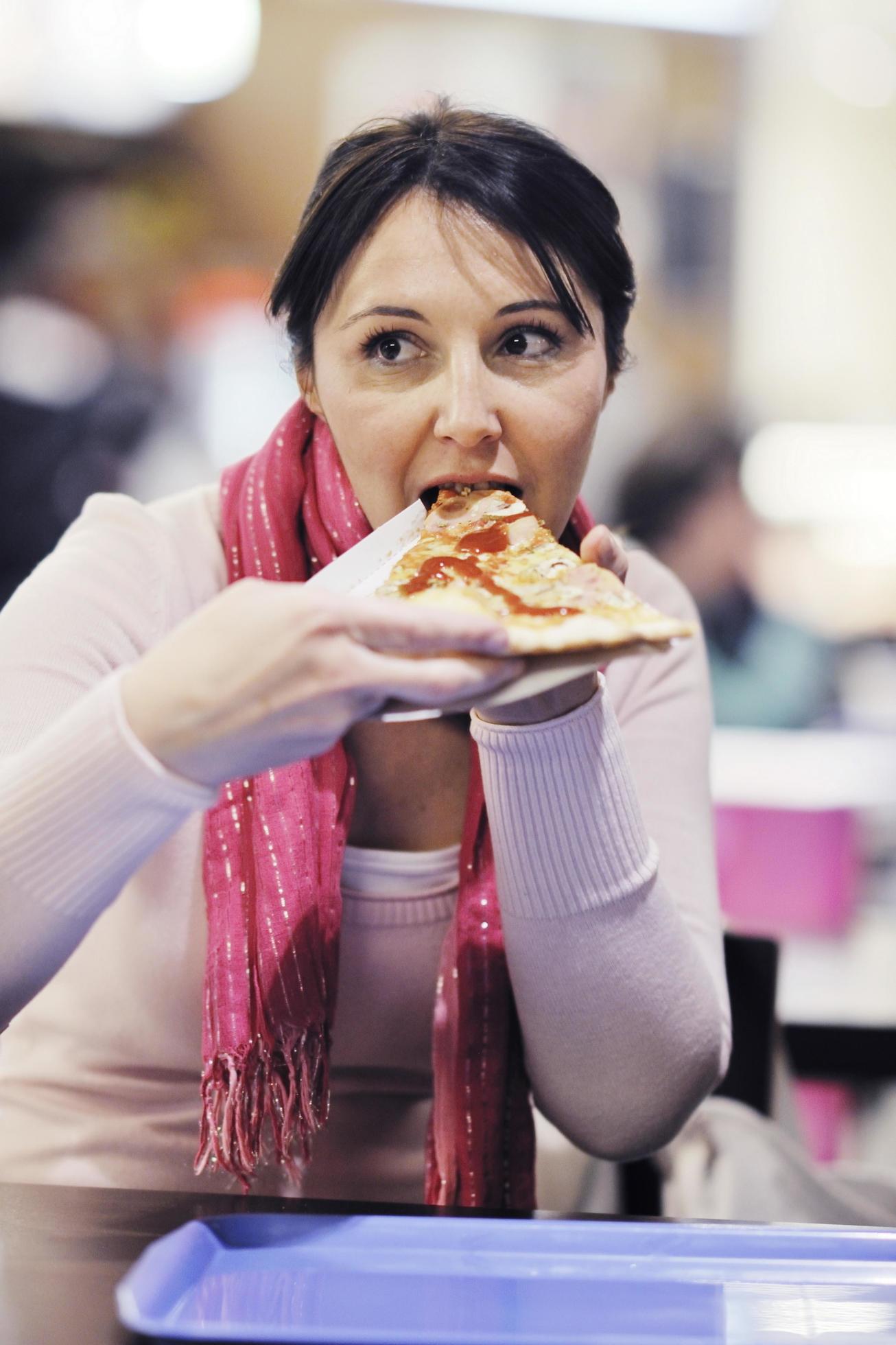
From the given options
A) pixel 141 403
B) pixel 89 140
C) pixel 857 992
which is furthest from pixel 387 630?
pixel 89 140

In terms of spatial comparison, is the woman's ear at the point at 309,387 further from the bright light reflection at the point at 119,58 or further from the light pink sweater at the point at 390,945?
the bright light reflection at the point at 119,58

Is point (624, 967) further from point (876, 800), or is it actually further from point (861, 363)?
point (861, 363)

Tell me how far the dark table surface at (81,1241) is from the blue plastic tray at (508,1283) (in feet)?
0.10

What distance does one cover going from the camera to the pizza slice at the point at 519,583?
927 millimetres

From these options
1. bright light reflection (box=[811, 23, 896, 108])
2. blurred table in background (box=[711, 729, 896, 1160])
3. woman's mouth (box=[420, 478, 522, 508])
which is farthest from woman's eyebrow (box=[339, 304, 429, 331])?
bright light reflection (box=[811, 23, 896, 108])

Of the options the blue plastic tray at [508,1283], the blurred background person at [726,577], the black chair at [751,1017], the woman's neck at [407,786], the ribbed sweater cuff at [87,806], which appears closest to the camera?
the blue plastic tray at [508,1283]

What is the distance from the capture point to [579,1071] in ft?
4.12

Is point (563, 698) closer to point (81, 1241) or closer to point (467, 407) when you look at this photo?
point (467, 407)

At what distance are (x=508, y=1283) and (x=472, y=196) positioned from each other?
0.95 metres

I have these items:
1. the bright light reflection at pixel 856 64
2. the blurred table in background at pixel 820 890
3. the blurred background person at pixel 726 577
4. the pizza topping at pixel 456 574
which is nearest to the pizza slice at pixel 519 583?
the pizza topping at pixel 456 574

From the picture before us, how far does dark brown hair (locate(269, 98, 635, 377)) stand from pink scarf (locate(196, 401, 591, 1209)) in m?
0.25

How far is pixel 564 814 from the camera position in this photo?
114 centimetres

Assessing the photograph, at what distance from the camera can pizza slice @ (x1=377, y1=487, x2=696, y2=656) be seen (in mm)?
927

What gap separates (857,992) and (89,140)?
9.74ft
